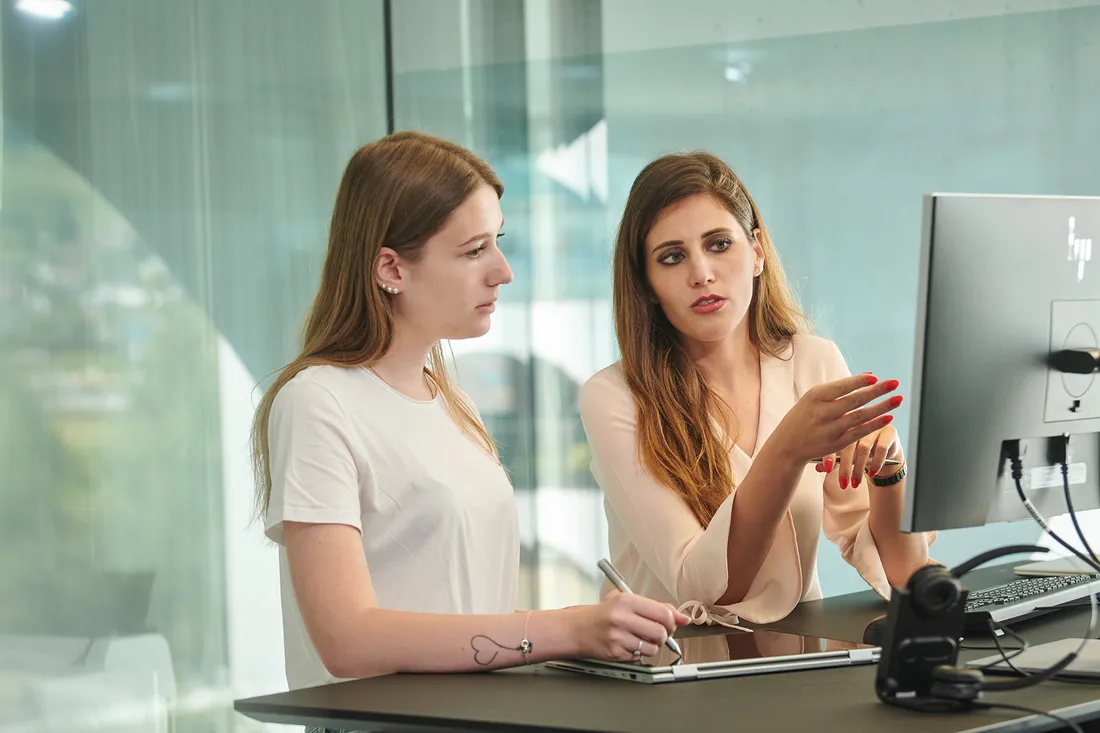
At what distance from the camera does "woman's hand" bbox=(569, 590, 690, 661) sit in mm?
1275

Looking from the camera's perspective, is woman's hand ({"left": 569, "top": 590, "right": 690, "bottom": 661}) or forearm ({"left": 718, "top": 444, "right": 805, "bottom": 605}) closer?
woman's hand ({"left": 569, "top": 590, "right": 690, "bottom": 661})

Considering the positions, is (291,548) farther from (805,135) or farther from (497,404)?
(805,135)

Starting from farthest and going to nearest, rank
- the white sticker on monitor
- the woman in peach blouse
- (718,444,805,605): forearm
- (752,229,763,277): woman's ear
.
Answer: (752,229,763,277): woman's ear → the woman in peach blouse → (718,444,805,605): forearm → the white sticker on monitor

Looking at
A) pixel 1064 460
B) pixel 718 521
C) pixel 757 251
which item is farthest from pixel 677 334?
pixel 1064 460

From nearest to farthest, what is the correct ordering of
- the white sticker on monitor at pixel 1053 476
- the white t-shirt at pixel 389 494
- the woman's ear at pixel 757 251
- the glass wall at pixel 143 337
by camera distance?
the white sticker on monitor at pixel 1053 476 → the white t-shirt at pixel 389 494 → the woman's ear at pixel 757 251 → the glass wall at pixel 143 337

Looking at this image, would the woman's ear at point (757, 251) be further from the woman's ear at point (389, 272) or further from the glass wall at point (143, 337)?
the glass wall at point (143, 337)

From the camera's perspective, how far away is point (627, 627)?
128cm

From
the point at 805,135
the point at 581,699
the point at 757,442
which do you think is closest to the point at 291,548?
the point at 581,699

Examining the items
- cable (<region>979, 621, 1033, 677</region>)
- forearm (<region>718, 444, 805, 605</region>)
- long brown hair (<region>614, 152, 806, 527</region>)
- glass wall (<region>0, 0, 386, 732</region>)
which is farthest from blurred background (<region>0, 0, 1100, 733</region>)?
cable (<region>979, 621, 1033, 677</region>)

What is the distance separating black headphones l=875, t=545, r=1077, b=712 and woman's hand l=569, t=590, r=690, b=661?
25 cm

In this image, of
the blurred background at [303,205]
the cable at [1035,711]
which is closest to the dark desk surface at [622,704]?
the cable at [1035,711]

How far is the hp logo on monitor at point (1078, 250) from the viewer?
129 cm

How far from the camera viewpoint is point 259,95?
3242 millimetres

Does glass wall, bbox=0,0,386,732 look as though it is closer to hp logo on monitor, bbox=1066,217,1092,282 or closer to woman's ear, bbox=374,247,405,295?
woman's ear, bbox=374,247,405,295
